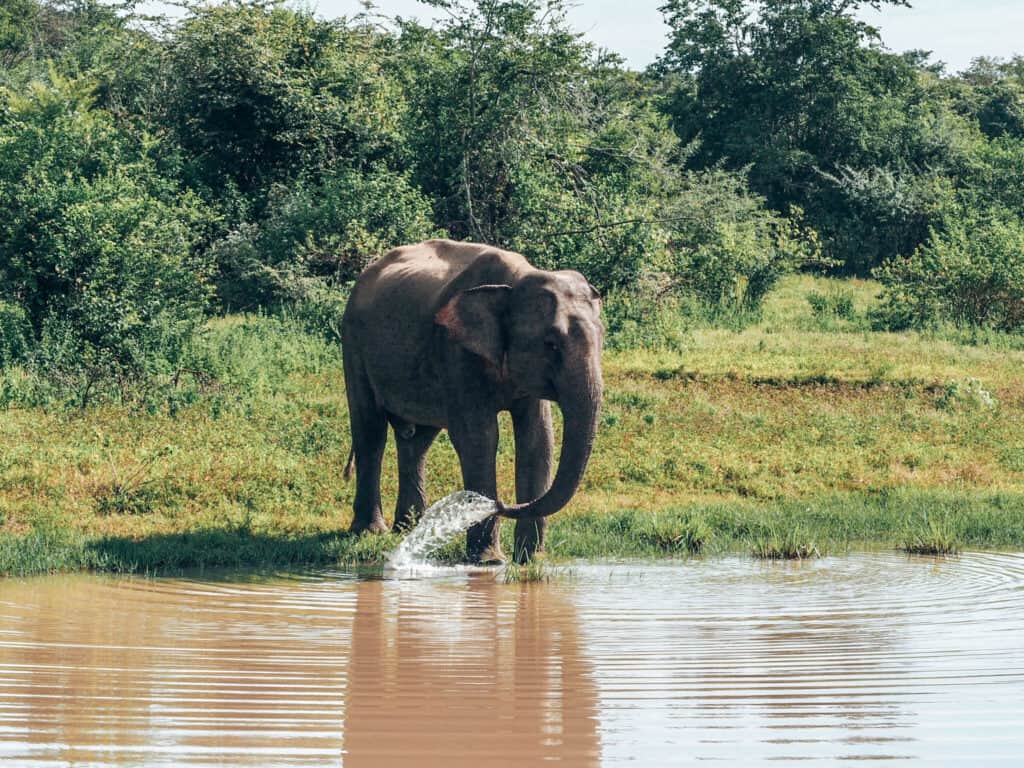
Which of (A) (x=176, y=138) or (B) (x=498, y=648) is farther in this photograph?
(A) (x=176, y=138)

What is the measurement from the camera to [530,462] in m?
10.7

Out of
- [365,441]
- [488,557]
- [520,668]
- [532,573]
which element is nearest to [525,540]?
[488,557]

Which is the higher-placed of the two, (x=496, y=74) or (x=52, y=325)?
(x=496, y=74)

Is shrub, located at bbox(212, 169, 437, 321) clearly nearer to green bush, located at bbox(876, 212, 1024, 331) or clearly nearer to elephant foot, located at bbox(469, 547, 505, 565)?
green bush, located at bbox(876, 212, 1024, 331)

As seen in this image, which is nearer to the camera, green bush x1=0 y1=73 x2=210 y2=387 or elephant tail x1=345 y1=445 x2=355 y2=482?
elephant tail x1=345 y1=445 x2=355 y2=482

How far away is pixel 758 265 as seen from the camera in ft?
88.5

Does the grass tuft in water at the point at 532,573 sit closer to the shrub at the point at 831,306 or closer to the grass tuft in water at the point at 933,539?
the grass tuft in water at the point at 933,539

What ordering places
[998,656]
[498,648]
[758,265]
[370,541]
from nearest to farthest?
[998,656] → [498,648] → [370,541] → [758,265]

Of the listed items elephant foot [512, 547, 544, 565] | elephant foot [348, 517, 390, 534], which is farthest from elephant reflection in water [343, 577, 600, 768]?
elephant foot [348, 517, 390, 534]

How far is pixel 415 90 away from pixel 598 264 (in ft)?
16.2

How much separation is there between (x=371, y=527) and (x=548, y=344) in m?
2.95

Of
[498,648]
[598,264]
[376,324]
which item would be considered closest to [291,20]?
[598,264]

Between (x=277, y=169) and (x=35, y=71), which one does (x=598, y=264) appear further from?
(x=35, y=71)

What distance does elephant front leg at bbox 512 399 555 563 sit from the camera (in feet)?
35.1
